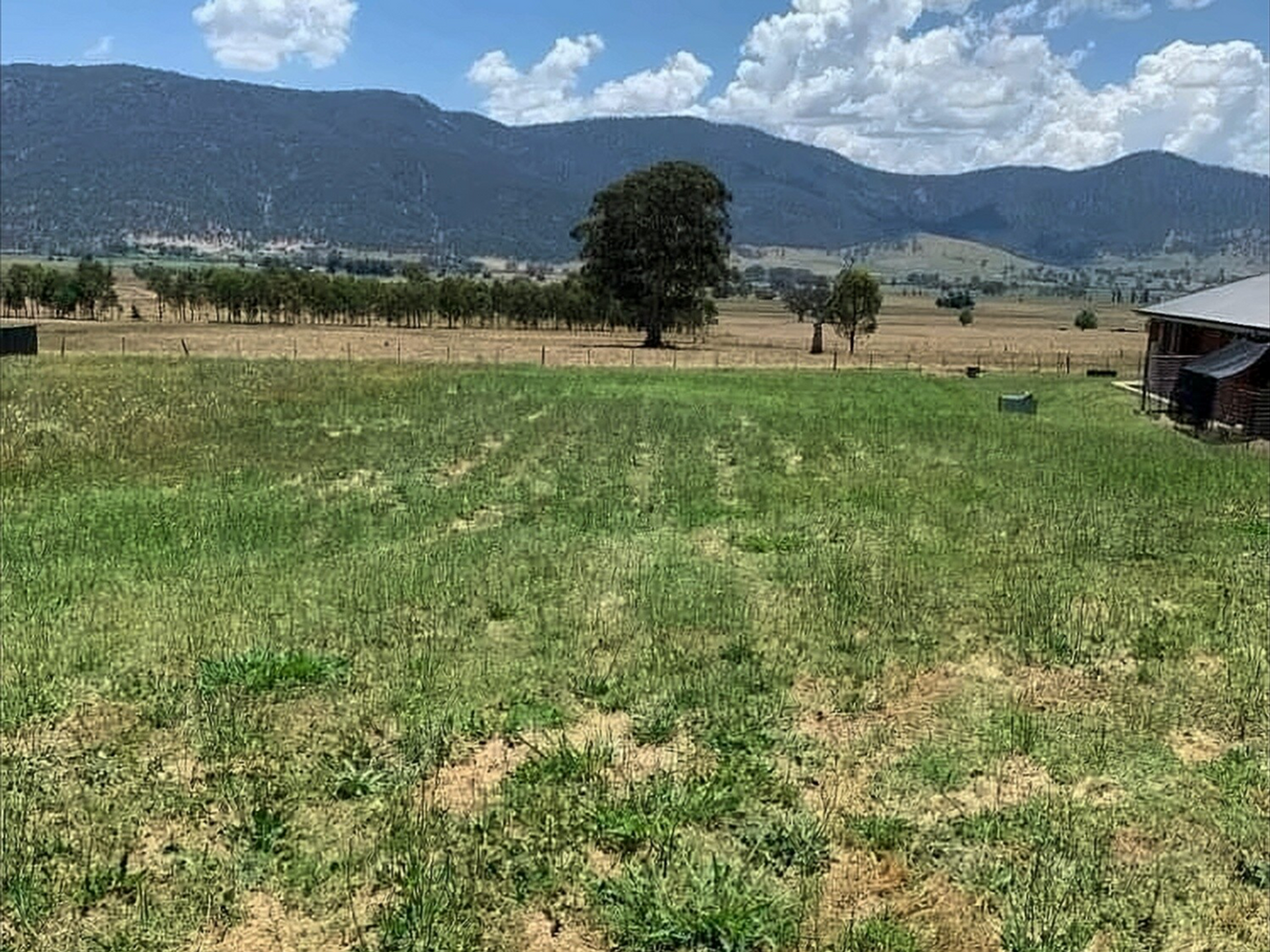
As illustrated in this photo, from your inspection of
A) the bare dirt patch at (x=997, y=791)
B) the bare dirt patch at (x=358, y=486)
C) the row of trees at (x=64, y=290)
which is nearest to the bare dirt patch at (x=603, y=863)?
the bare dirt patch at (x=997, y=791)

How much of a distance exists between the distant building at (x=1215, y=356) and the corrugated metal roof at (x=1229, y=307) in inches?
1.2

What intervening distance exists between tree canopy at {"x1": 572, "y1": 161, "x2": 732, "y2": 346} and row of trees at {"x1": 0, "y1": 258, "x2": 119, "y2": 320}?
1990 inches

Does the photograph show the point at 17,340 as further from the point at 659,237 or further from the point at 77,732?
the point at 77,732

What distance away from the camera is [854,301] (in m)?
57.3

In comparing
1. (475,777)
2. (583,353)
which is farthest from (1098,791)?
(583,353)

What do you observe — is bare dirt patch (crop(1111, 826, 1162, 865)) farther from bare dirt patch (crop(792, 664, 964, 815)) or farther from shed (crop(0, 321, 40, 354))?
shed (crop(0, 321, 40, 354))

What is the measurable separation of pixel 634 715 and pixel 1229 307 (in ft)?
88.3

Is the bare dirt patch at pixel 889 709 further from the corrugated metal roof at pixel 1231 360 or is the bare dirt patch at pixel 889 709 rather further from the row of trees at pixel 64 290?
the row of trees at pixel 64 290

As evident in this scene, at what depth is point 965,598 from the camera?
10.0 meters

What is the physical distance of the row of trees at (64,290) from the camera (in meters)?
88.4

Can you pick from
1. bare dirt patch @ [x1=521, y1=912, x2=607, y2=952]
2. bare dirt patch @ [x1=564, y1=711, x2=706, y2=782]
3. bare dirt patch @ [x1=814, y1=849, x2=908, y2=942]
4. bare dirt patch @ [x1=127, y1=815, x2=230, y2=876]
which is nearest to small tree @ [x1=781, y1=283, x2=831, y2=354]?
bare dirt patch @ [x1=564, y1=711, x2=706, y2=782]

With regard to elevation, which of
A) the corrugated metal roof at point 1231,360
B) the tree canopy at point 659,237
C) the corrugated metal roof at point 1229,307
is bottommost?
the corrugated metal roof at point 1231,360

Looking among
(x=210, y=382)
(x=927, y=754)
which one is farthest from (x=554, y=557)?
(x=210, y=382)

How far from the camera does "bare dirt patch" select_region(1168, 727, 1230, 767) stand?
21.6 ft
